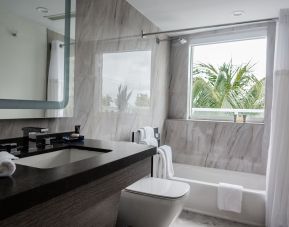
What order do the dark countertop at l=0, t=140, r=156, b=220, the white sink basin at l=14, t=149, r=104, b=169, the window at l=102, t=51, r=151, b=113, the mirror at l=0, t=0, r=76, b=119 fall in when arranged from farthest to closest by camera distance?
the window at l=102, t=51, r=151, b=113
the mirror at l=0, t=0, r=76, b=119
the white sink basin at l=14, t=149, r=104, b=169
the dark countertop at l=0, t=140, r=156, b=220

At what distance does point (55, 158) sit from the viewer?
1.30 meters

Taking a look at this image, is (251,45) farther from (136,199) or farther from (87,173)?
(87,173)

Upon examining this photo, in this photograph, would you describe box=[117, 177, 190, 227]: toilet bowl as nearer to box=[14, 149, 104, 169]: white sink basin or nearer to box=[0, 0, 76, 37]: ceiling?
box=[14, 149, 104, 169]: white sink basin

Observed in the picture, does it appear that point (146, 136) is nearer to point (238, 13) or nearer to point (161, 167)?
point (161, 167)

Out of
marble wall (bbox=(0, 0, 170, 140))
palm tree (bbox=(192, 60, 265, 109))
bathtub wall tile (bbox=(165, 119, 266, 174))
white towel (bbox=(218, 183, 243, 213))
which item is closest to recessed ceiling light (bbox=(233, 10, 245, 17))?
palm tree (bbox=(192, 60, 265, 109))

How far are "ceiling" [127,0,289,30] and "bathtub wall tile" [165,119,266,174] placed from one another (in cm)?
132

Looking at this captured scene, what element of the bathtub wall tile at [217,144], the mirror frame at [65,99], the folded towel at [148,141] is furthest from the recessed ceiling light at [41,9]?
the bathtub wall tile at [217,144]

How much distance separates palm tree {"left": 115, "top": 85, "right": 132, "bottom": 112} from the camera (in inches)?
89.9

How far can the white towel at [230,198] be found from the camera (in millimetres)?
2285

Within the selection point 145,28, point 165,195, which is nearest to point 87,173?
point 165,195

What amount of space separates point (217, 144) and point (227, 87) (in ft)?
Answer: 2.62

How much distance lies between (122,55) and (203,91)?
5.14ft

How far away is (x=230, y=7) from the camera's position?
97.8 inches

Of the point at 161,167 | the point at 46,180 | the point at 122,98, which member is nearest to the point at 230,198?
the point at 161,167
